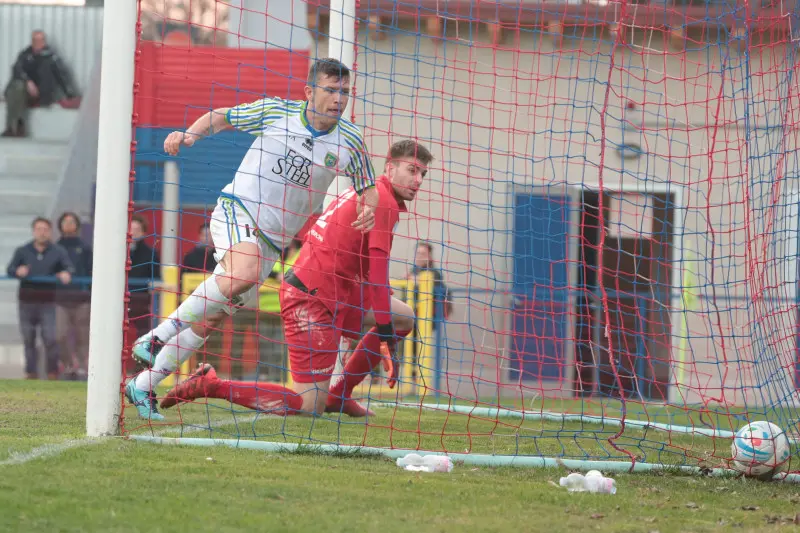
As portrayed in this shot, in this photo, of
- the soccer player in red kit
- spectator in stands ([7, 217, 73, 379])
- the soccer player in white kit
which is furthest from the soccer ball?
spectator in stands ([7, 217, 73, 379])

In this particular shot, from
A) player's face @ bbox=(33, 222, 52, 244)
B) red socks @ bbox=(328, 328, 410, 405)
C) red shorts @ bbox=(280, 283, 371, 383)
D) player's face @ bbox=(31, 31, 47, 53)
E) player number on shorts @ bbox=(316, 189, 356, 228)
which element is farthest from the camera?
player's face @ bbox=(31, 31, 47, 53)

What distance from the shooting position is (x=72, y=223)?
40.6ft

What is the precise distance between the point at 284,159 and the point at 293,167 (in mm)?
70

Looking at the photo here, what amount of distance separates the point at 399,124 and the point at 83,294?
4.19 m

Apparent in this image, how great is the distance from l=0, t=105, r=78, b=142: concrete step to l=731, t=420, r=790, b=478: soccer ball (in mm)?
12567

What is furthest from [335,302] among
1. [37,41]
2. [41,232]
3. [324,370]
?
[37,41]

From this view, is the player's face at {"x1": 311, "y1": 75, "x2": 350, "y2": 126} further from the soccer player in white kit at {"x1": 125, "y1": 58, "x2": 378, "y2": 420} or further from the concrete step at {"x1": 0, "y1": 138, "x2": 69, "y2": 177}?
the concrete step at {"x1": 0, "y1": 138, "x2": 69, "y2": 177}

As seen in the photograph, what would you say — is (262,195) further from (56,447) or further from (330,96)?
(56,447)

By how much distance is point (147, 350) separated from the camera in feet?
20.3

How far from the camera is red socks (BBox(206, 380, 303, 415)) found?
6.27 meters

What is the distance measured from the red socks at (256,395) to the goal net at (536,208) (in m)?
0.13

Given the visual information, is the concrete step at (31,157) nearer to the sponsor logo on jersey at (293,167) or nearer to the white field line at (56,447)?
the sponsor logo on jersey at (293,167)

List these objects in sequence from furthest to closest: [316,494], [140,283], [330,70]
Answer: [140,283] → [330,70] → [316,494]

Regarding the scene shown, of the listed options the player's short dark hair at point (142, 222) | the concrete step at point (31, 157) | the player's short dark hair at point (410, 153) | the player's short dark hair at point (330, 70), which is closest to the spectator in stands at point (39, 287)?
the player's short dark hair at point (142, 222)
